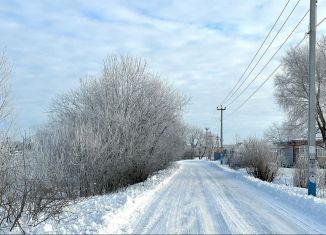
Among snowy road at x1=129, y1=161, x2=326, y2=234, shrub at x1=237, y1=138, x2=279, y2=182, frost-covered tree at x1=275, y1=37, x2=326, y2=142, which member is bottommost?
snowy road at x1=129, y1=161, x2=326, y2=234

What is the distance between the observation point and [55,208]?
1262 centimetres

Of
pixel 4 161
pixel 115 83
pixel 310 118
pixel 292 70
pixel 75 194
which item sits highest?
pixel 292 70

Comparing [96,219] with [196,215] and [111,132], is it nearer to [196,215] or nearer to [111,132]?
[196,215]

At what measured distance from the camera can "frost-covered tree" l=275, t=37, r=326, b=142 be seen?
4688 centimetres

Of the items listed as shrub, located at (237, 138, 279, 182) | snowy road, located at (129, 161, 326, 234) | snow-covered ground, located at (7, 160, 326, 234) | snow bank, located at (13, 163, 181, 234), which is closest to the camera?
snow bank, located at (13, 163, 181, 234)

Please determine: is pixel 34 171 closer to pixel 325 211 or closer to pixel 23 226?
pixel 23 226

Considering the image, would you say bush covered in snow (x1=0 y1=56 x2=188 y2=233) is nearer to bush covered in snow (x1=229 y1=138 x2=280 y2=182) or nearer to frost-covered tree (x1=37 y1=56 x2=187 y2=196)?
frost-covered tree (x1=37 y1=56 x2=187 y2=196)

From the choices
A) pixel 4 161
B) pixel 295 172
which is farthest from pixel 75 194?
pixel 295 172

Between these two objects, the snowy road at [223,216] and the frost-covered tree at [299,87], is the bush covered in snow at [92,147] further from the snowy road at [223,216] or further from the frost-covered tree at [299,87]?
the frost-covered tree at [299,87]

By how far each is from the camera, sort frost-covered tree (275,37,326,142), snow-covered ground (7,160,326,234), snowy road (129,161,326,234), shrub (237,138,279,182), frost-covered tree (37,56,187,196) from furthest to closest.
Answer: frost-covered tree (275,37,326,142) → shrub (237,138,279,182) → frost-covered tree (37,56,187,196) → snowy road (129,161,326,234) → snow-covered ground (7,160,326,234)

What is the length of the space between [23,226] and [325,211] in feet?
28.3

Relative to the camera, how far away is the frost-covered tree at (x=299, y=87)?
154 feet

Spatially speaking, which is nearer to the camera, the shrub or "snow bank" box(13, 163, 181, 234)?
"snow bank" box(13, 163, 181, 234)

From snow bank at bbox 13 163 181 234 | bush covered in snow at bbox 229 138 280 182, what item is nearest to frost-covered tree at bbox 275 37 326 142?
bush covered in snow at bbox 229 138 280 182
